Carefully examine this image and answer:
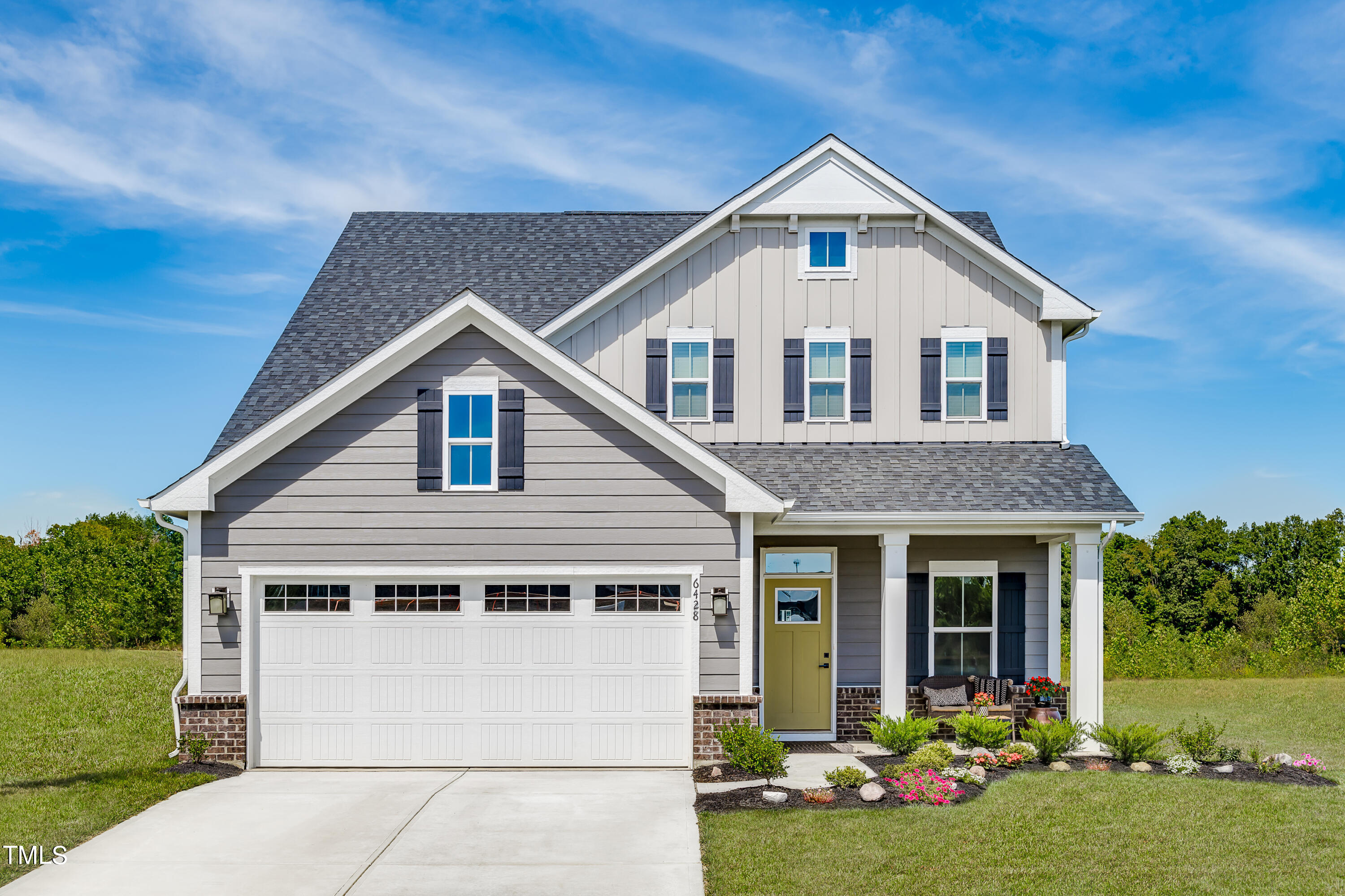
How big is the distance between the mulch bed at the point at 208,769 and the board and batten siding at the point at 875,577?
6713mm

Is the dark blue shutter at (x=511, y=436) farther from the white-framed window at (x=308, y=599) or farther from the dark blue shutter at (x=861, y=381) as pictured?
the dark blue shutter at (x=861, y=381)

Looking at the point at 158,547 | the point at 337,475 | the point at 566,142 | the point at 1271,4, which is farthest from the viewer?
the point at 158,547

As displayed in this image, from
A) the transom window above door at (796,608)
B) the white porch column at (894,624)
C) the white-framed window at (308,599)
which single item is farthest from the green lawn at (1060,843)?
the white-framed window at (308,599)

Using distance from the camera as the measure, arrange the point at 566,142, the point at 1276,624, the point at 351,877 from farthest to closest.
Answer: the point at 1276,624 → the point at 566,142 → the point at 351,877

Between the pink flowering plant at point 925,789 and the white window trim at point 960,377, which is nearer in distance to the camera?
the pink flowering plant at point 925,789

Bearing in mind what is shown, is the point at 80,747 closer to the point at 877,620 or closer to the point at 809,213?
the point at 877,620

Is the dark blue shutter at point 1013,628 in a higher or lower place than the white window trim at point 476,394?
lower

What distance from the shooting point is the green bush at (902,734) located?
38.7 ft

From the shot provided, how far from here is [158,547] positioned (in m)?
35.1

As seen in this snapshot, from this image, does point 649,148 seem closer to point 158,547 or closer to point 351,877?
point 351,877

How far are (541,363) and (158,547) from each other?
95.1 ft

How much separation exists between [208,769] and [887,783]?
7.33m

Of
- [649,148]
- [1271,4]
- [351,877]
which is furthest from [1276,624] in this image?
[351,877]

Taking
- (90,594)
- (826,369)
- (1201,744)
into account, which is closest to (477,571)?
(826,369)
